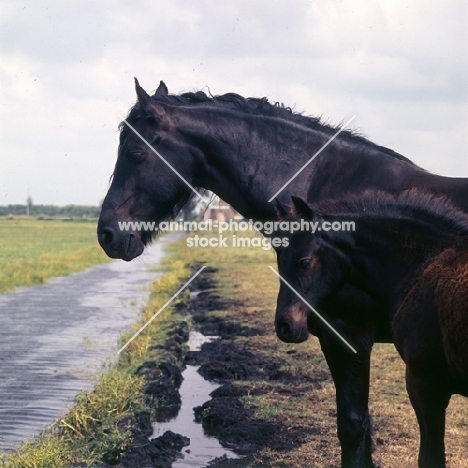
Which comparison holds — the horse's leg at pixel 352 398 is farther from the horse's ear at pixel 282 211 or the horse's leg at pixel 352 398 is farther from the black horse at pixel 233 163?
the horse's ear at pixel 282 211

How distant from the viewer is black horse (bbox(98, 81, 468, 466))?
704 cm

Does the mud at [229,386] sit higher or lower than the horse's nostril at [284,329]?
lower

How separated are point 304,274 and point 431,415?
4.54ft

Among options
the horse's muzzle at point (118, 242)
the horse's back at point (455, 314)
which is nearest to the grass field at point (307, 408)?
the horse's muzzle at point (118, 242)

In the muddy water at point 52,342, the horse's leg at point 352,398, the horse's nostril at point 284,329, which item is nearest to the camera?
the horse's nostril at point 284,329

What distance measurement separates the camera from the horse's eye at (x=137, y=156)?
717 centimetres

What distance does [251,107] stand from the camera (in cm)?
738

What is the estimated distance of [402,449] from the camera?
7.99 m

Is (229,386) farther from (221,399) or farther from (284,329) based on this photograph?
(284,329)

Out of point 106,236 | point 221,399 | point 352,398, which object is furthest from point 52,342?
point 352,398

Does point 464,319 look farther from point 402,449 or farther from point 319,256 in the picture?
point 402,449

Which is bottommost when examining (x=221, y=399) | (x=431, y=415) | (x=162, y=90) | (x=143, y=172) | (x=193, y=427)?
(x=193, y=427)

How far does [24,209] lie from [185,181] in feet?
429

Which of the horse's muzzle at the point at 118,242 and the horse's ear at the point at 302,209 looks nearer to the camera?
the horse's ear at the point at 302,209
